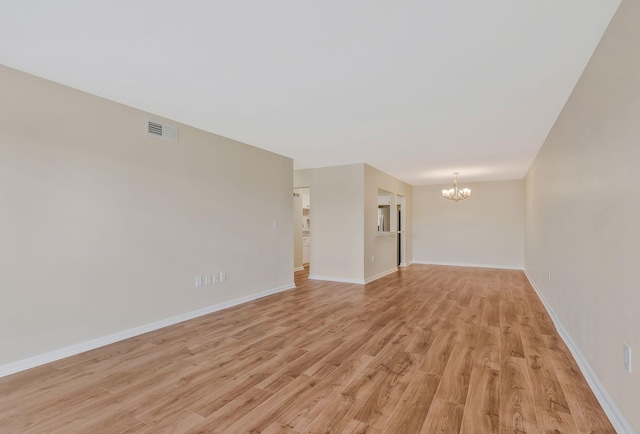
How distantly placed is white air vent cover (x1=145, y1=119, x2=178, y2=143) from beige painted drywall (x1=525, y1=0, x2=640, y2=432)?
12.8ft

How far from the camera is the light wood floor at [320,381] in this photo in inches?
70.3

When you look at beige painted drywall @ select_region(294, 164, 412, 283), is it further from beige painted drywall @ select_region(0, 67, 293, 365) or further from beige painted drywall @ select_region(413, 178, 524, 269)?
beige painted drywall @ select_region(413, 178, 524, 269)

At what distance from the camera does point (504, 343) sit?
9.69 feet

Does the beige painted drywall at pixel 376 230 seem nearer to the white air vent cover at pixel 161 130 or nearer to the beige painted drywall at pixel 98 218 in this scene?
the beige painted drywall at pixel 98 218

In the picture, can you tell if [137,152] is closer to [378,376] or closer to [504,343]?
[378,376]

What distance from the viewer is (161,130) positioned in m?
3.46

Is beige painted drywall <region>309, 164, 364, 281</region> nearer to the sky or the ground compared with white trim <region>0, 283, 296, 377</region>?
nearer to the sky

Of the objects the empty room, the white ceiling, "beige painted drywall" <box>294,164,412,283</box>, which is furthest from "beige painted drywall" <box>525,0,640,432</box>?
"beige painted drywall" <box>294,164,412,283</box>

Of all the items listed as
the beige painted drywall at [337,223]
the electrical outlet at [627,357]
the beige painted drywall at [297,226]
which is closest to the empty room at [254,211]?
the electrical outlet at [627,357]

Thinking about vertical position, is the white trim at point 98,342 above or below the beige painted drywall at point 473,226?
below

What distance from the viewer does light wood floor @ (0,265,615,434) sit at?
1785 millimetres

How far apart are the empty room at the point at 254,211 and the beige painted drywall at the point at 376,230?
63.5 inches

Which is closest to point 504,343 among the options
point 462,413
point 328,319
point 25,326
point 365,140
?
point 462,413

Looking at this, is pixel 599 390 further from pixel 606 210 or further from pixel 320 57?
pixel 320 57
